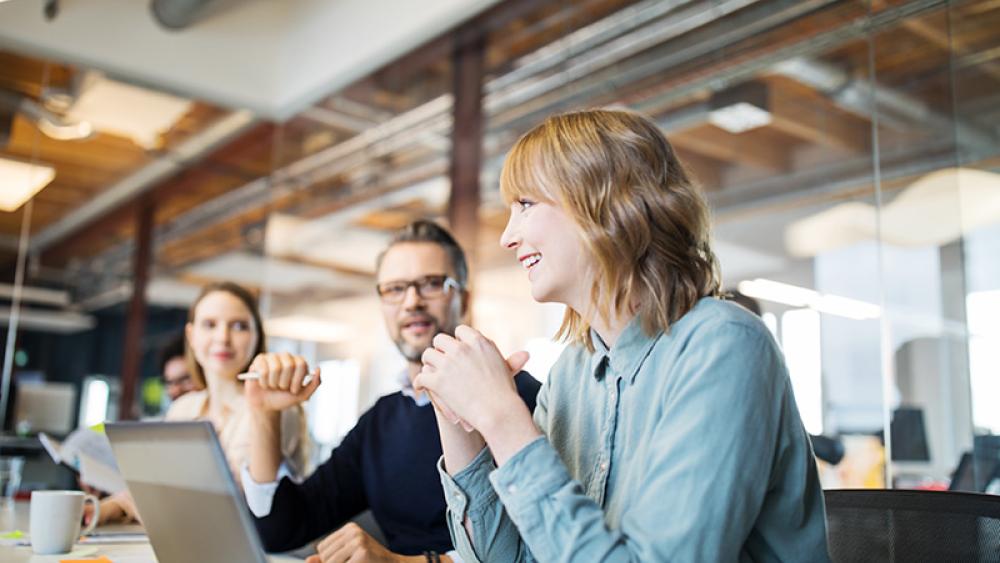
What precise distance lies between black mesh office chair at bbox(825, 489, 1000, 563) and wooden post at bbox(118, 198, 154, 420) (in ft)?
17.8

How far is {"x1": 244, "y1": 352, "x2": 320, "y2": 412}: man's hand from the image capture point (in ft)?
6.16

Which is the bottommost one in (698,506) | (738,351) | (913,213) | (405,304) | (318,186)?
(698,506)

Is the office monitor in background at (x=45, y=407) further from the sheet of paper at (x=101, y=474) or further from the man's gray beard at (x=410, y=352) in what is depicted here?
the man's gray beard at (x=410, y=352)

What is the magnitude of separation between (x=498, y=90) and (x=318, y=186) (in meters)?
1.52

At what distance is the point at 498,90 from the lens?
449 cm

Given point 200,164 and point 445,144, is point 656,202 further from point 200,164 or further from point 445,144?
point 200,164

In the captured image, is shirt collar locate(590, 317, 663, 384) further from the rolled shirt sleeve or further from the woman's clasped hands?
the rolled shirt sleeve

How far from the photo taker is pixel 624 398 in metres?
1.22

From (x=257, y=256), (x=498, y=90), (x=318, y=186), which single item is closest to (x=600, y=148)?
(x=498, y=90)

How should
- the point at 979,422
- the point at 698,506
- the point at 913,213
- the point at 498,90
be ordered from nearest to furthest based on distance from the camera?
the point at 698,506 → the point at 979,422 → the point at 913,213 → the point at 498,90

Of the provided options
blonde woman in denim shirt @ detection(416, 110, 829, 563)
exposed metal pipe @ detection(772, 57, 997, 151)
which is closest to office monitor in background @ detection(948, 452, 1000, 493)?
exposed metal pipe @ detection(772, 57, 997, 151)

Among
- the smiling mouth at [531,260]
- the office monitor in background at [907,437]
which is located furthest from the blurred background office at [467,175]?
the smiling mouth at [531,260]

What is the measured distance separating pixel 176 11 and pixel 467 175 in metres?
1.82

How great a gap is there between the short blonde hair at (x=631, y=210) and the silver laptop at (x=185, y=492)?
568 millimetres
